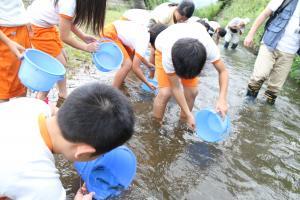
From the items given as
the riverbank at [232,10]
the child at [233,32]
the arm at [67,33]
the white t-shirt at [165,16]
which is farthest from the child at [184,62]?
the riverbank at [232,10]

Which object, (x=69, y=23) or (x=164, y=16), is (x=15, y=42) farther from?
(x=164, y=16)

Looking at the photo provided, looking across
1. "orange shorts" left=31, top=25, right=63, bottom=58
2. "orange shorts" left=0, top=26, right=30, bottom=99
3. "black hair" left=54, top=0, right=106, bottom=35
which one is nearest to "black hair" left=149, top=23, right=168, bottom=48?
"orange shorts" left=31, top=25, right=63, bottom=58

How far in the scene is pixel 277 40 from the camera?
455 centimetres

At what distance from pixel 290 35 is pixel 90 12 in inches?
109

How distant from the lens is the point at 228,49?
357 inches

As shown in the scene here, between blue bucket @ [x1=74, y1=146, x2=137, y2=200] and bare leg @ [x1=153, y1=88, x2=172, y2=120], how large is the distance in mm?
1366

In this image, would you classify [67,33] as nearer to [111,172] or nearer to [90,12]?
[90,12]

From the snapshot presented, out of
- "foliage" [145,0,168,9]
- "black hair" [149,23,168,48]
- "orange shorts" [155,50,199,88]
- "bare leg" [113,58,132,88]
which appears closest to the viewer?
"orange shorts" [155,50,199,88]

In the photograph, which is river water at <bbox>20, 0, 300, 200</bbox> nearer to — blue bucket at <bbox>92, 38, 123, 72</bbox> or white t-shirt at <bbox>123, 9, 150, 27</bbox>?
blue bucket at <bbox>92, 38, 123, 72</bbox>

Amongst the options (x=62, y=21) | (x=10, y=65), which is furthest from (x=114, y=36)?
(x=10, y=65)

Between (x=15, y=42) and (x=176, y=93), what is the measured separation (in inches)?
56.8

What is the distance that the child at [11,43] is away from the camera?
8.18 feet

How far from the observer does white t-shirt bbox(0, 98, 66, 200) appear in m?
1.46

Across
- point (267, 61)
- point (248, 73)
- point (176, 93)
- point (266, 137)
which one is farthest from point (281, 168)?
point (248, 73)
